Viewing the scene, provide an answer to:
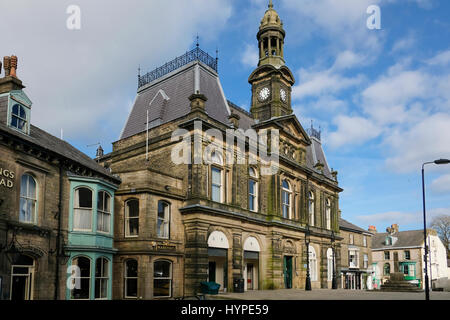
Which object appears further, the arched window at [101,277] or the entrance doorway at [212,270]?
the entrance doorway at [212,270]

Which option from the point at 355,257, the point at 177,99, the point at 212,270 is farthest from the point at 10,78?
the point at 355,257

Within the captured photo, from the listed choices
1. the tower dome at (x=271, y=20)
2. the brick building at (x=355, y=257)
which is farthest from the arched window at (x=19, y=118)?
the brick building at (x=355, y=257)

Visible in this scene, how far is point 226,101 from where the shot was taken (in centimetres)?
3609

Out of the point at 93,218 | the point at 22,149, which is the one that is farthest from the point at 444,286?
the point at 22,149

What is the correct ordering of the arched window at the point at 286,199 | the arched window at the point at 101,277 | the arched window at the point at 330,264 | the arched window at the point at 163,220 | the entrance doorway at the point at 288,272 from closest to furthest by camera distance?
1. the arched window at the point at 101,277
2. the arched window at the point at 163,220
3. the entrance doorway at the point at 288,272
4. the arched window at the point at 286,199
5. the arched window at the point at 330,264

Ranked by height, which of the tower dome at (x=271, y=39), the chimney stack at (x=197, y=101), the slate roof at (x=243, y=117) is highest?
the tower dome at (x=271, y=39)

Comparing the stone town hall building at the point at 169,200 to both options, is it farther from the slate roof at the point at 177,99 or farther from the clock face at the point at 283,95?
the clock face at the point at 283,95

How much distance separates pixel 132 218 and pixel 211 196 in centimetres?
601

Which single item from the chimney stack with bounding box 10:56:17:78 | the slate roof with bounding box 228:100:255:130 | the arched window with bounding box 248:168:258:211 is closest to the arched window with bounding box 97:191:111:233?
the chimney stack with bounding box 10:56:17:78

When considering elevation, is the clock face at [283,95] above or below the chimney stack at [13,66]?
above

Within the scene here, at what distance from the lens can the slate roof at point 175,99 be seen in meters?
33.1

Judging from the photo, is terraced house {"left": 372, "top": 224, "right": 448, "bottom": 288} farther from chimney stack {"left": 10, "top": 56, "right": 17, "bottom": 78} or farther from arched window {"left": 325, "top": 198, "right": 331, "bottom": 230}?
chimney stack {"left": 10, "top": 56, "right": 17, "bottom": 78}

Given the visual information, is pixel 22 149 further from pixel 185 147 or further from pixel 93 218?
pixel 185 147

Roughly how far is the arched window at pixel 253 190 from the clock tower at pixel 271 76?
23.8 feet
